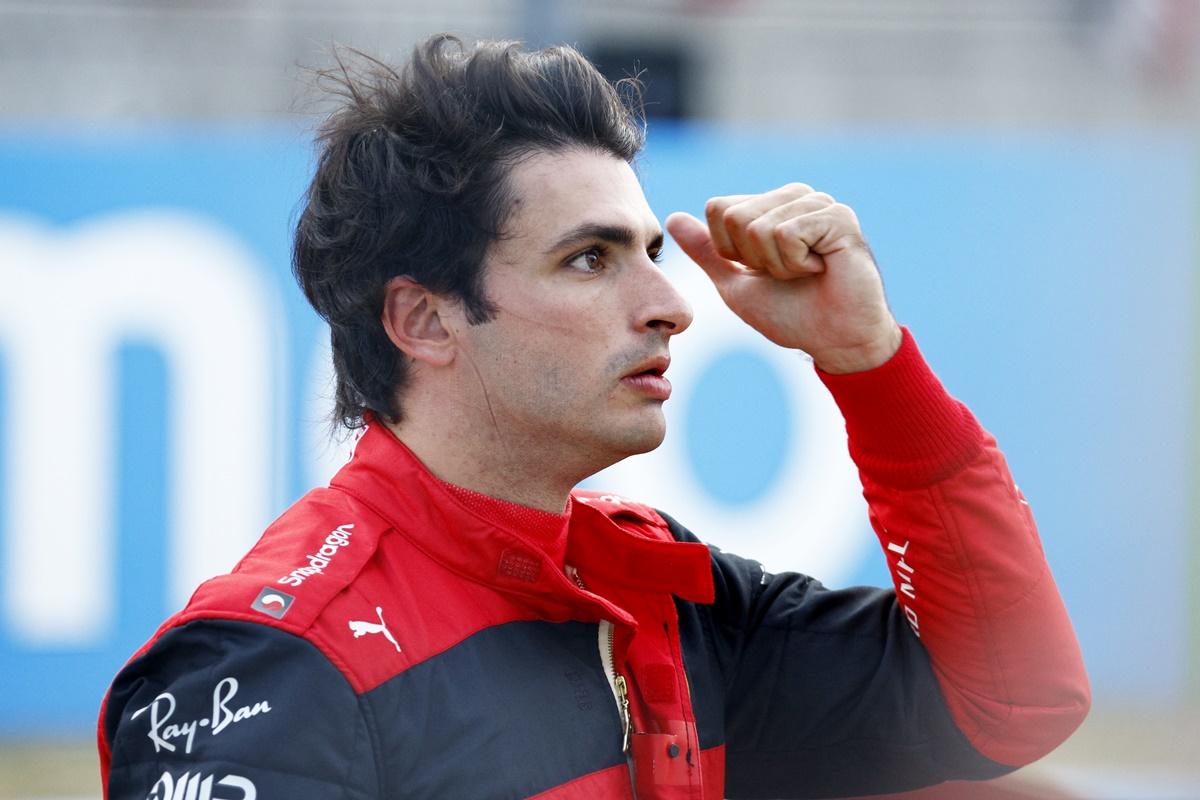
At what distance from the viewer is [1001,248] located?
5.83 metres

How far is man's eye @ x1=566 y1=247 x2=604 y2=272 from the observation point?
2027 mm

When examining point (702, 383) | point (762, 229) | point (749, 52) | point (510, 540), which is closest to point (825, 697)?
point (510, 540)

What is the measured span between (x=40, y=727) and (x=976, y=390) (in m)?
3.73

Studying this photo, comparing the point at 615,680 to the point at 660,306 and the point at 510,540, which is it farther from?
the point at 660,306

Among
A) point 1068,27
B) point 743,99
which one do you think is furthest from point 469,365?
point 1068,27

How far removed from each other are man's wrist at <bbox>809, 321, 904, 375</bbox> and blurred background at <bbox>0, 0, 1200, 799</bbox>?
3.33 meters

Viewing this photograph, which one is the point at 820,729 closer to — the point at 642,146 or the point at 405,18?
the point at 642,146

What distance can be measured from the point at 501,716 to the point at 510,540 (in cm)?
23

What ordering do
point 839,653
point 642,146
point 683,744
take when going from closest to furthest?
1. point 683,744
2. point 839,653
3. point 642,146

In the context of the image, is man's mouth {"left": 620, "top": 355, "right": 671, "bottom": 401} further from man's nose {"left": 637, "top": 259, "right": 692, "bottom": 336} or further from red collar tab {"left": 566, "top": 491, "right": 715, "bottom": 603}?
red collar tab {"left": 566, "top": 491, "right": 715, "bottom": 603}

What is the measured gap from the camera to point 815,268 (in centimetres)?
198

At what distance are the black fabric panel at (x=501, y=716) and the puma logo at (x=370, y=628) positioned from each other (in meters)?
0.05

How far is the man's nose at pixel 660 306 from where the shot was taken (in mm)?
1997

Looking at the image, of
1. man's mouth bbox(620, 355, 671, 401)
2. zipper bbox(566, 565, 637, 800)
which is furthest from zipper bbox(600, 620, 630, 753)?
man's mouth bbox(620, 355, 671, 401)
